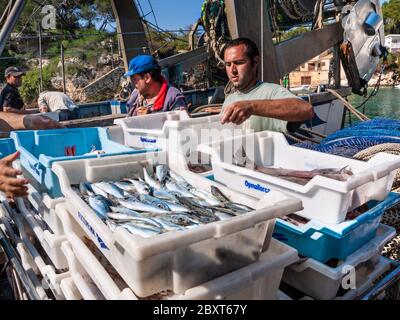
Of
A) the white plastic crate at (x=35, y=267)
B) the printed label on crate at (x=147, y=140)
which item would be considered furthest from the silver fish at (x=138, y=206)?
the printed label on crate at (x=147, y=140)

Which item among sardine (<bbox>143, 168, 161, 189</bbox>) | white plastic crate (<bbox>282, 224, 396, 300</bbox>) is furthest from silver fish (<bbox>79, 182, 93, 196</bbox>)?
white plastic crate (<bbox>282, 224, 396, 300</bbox>)

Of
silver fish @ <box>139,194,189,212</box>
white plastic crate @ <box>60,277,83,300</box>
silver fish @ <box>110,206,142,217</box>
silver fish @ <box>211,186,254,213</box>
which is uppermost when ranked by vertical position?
silver fish @ <box>211,186,254,213</box>

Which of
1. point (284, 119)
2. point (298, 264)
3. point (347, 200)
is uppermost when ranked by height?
point (284, 119)

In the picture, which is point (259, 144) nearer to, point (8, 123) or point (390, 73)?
point (8, 123)

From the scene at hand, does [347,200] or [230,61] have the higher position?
[230,61]

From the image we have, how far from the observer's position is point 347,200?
1.42 meters

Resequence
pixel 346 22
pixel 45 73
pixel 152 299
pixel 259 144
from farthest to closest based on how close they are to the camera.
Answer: pixel 45 73, pixel 346 22, pixel 259 144, pixel 152 299

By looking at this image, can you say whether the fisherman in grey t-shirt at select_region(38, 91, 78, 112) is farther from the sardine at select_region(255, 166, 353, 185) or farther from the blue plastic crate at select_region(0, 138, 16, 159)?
the sardine at select_region(255, 166, 353, 185)

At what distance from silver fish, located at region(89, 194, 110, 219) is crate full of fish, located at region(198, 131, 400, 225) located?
69cm

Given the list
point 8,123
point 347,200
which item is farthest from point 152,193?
point 8,123

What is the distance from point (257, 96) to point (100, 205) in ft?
5.60

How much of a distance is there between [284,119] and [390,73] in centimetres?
6253

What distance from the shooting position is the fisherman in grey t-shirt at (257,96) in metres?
2.30

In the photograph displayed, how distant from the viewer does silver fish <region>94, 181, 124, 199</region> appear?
1637 mm
